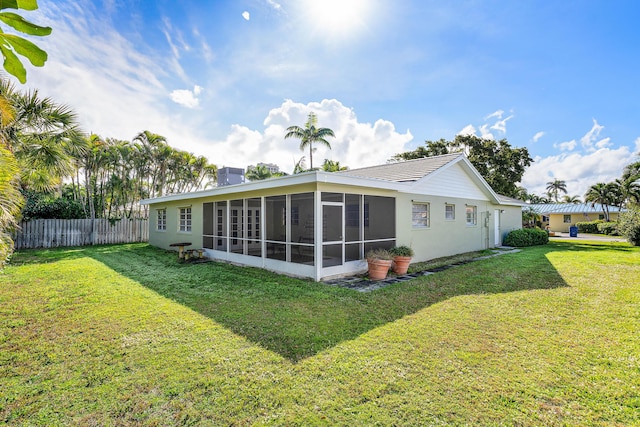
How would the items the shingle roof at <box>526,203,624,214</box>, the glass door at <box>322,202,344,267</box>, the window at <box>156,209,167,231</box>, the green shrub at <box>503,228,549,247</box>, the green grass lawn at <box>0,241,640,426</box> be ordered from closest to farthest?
the green grass lawn at <box>0,241,640,426</box> → the glass door at <box>322,202,344,267</box> → the window at <box>156,209,167,231</box> → the green shrub at <box>503,228,549,247</box> → the shingle roof at <box>526,203,624,214</box>

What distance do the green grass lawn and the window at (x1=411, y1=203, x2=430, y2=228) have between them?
3671mm

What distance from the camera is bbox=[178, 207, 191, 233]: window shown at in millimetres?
12508

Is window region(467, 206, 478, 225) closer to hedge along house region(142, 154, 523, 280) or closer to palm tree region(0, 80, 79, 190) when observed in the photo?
hedge along house region(142, 154, 523, 280)

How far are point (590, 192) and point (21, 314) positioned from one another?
44916 millimetres

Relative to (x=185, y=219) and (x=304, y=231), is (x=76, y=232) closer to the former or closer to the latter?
(x=185, y=219)

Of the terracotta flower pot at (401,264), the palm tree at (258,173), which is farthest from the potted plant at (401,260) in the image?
the palm tree at (258,173)

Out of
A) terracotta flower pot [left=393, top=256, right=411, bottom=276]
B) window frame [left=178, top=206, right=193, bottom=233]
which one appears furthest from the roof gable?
window frame [left=178, top=206, right=193, bottom=233]

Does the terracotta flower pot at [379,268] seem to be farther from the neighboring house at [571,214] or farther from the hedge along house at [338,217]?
the neighboring house at [571,214]

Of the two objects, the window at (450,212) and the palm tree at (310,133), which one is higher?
the palm tree at (310,133)

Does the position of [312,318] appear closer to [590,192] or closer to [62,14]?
[62,14]

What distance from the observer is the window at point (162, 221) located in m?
14.1

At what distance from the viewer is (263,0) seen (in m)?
6.26

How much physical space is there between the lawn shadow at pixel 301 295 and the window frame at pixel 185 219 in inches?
111

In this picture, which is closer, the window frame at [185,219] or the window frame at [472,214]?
the window frame at [185,219]
